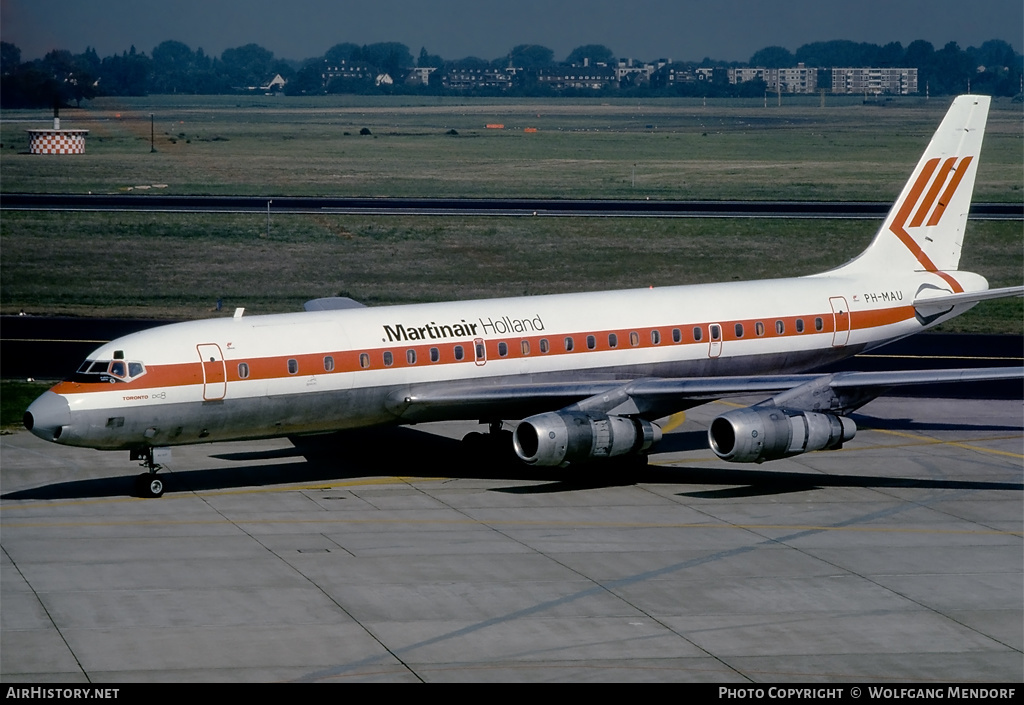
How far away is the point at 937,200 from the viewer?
46531 mm

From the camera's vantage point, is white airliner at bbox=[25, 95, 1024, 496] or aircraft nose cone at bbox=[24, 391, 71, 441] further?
white airliner at bbox=[25, 95, 1024, 496]

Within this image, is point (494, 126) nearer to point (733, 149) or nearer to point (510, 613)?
point (733, 149)

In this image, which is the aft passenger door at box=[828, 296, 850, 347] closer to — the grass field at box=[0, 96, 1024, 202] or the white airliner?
the white airliner

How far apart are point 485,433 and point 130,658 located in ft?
62.8

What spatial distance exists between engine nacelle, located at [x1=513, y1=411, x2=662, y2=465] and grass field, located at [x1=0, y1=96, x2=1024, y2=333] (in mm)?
32728

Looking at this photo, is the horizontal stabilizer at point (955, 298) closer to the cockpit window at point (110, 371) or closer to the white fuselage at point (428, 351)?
the white fuselage at point (428, 351)

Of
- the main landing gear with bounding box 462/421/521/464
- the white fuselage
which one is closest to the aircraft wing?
the white fuselage

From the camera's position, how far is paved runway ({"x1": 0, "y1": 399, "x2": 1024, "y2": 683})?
79.2 ft

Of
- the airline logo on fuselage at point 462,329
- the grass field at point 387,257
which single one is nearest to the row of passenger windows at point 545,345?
the airline logo on fuselage at point 462,329

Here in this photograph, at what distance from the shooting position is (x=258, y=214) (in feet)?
Result: 318

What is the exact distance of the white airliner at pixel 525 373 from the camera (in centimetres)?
3441

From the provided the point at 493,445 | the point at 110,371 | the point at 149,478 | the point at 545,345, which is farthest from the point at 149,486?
the point at 545,345

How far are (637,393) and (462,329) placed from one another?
495cm
